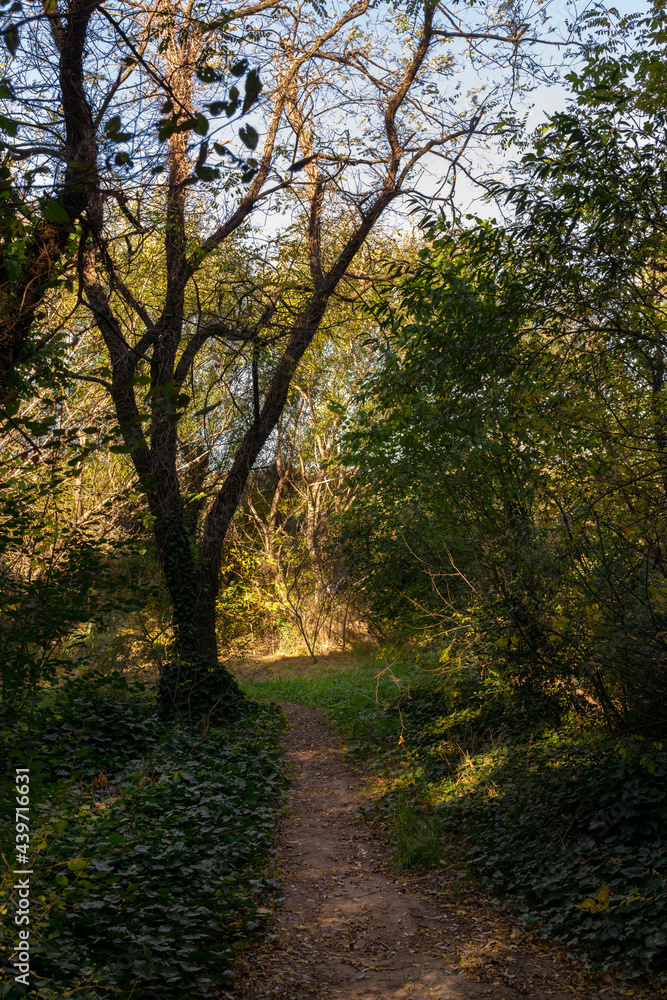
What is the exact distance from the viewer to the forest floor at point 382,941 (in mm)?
4148

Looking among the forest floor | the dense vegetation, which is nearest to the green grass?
the dense vegetation

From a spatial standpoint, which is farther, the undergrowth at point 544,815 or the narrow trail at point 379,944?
the undergrowth at point 544,815

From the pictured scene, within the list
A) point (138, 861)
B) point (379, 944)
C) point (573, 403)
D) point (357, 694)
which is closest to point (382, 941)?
point (379, 944)

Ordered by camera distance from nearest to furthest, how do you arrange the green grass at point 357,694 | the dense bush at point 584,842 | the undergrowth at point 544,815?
1. the dense bush at point 584,842
2. the undergrowth at point 544,815
3. the green grass at point 357,694

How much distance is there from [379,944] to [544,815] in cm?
169

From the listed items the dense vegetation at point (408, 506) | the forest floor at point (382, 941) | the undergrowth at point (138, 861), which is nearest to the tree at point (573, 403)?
the dense vegetation at point (408, 506)

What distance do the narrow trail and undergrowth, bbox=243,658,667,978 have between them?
0.73 feet

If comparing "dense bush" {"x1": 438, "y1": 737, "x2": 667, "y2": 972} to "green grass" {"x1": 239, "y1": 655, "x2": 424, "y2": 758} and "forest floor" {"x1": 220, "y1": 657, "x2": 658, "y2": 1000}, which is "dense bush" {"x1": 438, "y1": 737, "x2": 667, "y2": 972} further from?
"green grass" {"x1": 239, "y1": 655, "x2": 424, "y2": 758}

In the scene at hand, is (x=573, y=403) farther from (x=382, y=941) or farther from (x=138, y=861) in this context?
(x=138, y=861)

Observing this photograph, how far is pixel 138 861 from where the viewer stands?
4.71 metres

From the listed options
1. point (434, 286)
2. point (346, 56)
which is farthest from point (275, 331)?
point (346, 56)

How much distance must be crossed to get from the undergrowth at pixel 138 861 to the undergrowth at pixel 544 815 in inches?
63.4

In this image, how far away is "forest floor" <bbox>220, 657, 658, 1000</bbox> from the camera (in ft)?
13.6

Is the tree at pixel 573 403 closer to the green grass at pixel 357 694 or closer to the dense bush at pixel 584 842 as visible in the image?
the dense bush at pixel 584 842
